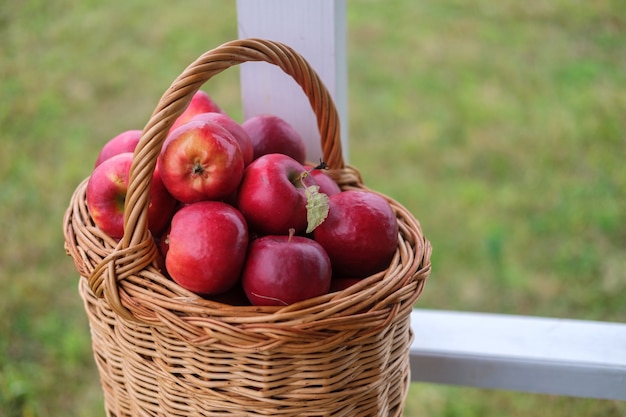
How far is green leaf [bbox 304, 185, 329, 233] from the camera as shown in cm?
86

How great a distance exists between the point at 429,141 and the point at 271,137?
53.5 inches

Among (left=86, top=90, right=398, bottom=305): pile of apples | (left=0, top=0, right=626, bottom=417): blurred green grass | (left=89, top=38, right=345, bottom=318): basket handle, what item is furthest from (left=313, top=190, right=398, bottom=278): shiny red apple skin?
(left=0, top=0, right=626, bottom=417): blurred green grass

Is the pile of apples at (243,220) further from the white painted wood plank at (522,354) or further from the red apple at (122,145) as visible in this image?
the white painted wood plank at (522,354)

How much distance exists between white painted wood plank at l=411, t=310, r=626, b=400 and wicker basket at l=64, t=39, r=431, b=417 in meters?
0.32

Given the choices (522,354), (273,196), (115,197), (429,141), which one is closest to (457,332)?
(522,354)

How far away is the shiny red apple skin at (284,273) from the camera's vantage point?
2.68 feet

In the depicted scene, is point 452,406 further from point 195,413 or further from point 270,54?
point 270,54

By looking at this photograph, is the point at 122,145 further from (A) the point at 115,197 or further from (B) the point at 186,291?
(B) the point at 186,291

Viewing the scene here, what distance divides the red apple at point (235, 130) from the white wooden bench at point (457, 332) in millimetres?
231

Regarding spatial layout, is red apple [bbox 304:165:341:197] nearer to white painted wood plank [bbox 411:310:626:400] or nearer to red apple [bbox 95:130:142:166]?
red apple [bbox 95:130:142:166]

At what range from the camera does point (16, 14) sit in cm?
291

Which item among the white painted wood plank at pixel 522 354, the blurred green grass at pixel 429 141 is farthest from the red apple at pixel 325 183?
the blurred green grass at pixel 429 141

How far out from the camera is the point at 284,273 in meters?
0.82

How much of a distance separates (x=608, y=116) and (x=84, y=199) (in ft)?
6.50
